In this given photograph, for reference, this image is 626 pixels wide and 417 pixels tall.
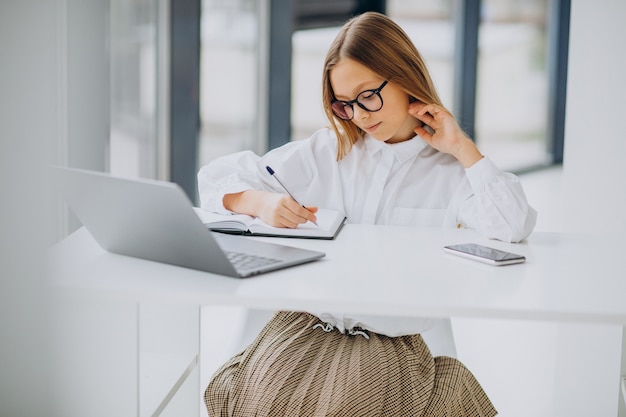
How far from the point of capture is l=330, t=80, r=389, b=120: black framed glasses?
5.85 feet

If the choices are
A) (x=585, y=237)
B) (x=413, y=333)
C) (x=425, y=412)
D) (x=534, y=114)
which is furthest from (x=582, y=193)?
(x=534, y=114)

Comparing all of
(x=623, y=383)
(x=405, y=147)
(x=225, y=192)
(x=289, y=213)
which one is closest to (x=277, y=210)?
(x=289, y=213)

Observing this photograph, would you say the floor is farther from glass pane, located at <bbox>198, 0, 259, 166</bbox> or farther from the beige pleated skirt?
glass pane, located at <bbox>198, 0, 259, 166</bbox>

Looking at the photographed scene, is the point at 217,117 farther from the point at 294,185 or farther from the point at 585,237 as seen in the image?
the point at 585,237

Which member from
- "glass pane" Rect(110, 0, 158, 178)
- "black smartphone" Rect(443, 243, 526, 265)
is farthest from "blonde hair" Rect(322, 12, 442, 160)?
"glass pane" Rect(110, 0, 158, 178)

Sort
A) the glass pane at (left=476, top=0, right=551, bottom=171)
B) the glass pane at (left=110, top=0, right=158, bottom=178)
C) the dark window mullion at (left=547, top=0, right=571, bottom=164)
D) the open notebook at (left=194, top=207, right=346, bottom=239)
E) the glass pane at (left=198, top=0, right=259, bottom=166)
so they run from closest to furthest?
the open notebook at (left=194, top=207, right=346, bottom=239), the glass pane at (left=110, top=0, right=158, bottom=178), the glass pane at (left=198, top=0, right=259, bottom=166), the glass pane at (left=476, top=0, right=551, bottom=171), the dark window mullion at (left=547, top=0, right=571, bottom=164)

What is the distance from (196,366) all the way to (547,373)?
4.78 feet

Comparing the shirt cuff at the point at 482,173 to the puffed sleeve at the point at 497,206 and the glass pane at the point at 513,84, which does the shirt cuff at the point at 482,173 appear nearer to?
the puffed sleeve at the point at 497,206

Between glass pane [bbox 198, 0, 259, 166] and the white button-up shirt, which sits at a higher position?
glass pane [bbox 198, 0, 259, 166]

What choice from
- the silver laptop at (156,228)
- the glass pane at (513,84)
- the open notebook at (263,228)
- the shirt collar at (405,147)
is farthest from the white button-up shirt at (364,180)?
the glass pane at (513,84)

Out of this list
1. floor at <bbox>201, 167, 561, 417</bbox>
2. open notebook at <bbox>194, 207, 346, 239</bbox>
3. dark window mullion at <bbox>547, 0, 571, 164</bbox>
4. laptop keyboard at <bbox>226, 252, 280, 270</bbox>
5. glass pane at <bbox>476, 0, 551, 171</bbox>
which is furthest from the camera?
dark window mullion at <bbox>547, 0, 571, 164</bbox>

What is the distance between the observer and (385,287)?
124cm

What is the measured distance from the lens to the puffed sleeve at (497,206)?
1.65 meters

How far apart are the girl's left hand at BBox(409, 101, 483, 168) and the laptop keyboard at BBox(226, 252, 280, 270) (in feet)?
2.00
